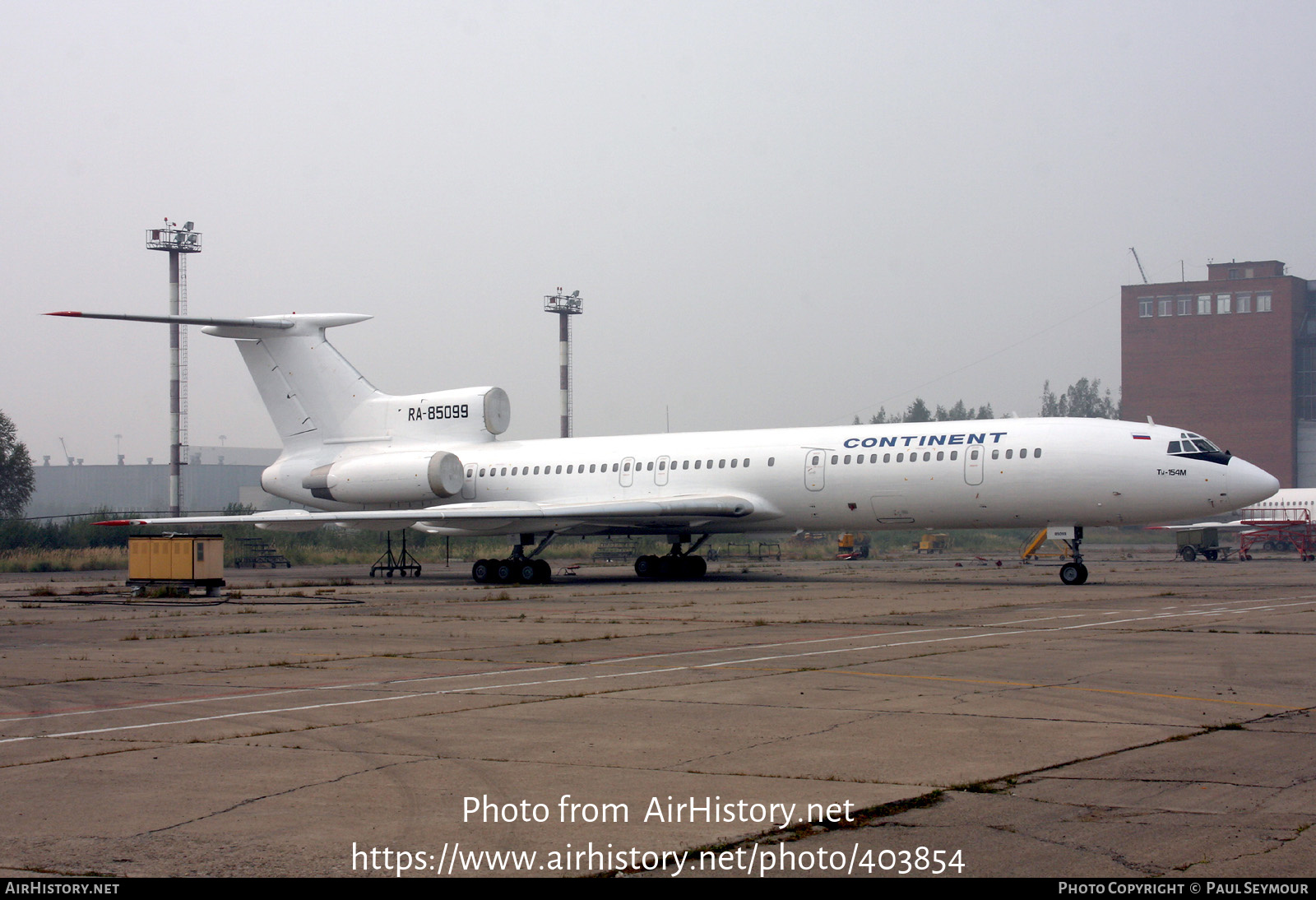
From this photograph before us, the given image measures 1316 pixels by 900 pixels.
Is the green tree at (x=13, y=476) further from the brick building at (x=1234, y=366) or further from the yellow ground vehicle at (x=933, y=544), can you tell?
the brick building at (x=1234, y=366)

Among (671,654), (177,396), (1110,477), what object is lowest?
(671,654)

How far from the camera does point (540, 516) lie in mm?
29891

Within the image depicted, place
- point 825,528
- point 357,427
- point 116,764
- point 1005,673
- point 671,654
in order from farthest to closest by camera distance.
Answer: point 357,427
point 825,528
point 671,654
point 1005,673
point 116,764

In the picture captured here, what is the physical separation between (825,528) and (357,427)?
1441cm

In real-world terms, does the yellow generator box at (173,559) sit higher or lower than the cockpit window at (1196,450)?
lower

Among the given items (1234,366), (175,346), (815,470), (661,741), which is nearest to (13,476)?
(175,346)

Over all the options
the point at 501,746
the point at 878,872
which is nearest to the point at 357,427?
the point at 501,746

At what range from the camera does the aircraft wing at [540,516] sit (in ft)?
97.5

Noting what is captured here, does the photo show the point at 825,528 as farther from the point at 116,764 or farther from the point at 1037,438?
the point at 116,764

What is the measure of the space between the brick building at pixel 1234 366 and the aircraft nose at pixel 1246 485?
255ft

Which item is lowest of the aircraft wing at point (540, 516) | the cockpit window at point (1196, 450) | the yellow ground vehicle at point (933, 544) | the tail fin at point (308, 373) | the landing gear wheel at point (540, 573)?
the yellow ground vehicle at point (933, 544)

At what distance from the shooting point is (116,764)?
7395mm

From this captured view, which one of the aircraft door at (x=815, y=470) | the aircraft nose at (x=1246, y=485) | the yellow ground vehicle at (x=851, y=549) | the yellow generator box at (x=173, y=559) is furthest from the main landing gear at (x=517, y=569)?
the yellow ground vehicle at (x=851, y=549)

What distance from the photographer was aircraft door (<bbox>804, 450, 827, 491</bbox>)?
94.7 ft
